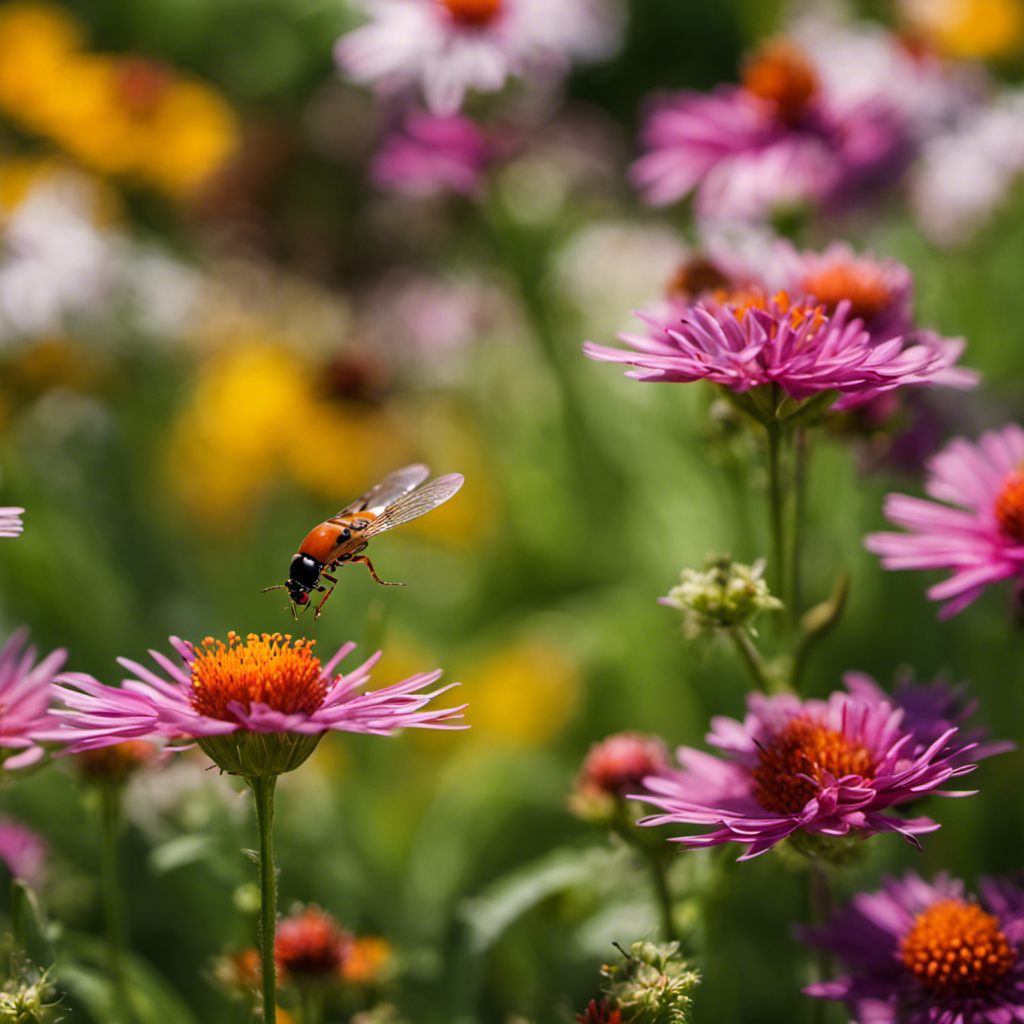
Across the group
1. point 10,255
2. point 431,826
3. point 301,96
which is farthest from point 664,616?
point 301,96

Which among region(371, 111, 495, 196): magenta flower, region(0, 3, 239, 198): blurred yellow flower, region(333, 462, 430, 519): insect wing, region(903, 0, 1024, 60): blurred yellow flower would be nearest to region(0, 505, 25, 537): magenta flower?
region(333, 462, 430, 519): insect wing

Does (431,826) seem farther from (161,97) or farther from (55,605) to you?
(161,97)

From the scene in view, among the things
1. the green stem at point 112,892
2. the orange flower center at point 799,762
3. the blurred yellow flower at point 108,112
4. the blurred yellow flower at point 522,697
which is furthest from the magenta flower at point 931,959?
the blurred yellow flower at point 108,112

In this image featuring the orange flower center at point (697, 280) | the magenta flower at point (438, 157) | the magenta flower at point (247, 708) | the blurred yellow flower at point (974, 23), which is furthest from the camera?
the blurred yellow flower at point (974, 23)

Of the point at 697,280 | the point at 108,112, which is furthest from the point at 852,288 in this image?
the point at 108,112

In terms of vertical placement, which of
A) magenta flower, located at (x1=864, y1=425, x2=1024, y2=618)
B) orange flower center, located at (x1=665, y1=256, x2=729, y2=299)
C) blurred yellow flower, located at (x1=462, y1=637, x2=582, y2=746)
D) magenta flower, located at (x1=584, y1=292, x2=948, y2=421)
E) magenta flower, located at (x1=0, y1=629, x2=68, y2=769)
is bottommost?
blurred yellow flower, located at (x1=462, y1=637, x2=582, y2=746)

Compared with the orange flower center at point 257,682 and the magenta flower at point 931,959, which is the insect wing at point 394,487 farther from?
the magenta flower at point 931,959

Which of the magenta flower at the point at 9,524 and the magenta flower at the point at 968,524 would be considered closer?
the magenta flower at the point at 9,524

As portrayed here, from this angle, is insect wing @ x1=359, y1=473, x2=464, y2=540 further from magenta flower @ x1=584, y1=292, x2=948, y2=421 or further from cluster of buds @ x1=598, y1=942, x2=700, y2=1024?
cluster of buds @ x1=598, y1=942, x2=700, y2=1024

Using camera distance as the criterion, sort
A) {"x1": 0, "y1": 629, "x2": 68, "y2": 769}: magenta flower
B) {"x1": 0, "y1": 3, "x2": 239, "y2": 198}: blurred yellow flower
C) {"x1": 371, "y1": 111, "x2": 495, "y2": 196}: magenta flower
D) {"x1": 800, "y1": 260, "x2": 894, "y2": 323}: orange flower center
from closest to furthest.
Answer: {"x1": 0, "y1": 629, "x2": 68, "y2": 769}: magenta flower
{"x1": 800, "y1": 260, "x2": 894, "y2": 323}: orange flower center
{"x1": 371, "y1": 111, "x2": 495, "y2": 196}: magenta flower
{"x1": 0, "y1": 3, "x2": 239, "y2": 198}: blurred yellow flower
